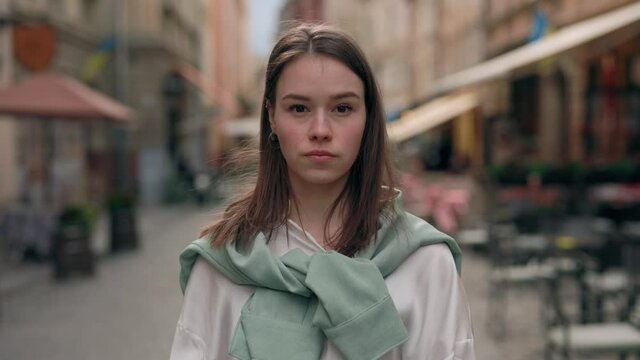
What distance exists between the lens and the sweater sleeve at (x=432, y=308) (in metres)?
1.66

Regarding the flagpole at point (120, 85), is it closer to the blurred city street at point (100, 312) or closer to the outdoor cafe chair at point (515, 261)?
the blurred city street at point (100, 312)

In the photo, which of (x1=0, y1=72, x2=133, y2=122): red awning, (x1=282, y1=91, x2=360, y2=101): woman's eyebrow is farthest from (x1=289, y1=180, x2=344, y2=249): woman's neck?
(x1=0, y1=72, x2=133, y2=122): red awning

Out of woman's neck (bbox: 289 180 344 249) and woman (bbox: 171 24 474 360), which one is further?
woman's neck (bbox: 289 180 344 249)

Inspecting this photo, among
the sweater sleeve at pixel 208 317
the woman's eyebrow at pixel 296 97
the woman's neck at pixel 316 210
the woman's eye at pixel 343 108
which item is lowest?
the sweater sleeve at pixel 208 317

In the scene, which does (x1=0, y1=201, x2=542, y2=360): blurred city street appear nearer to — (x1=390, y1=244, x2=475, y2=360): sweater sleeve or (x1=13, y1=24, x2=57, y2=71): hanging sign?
(x1=390, y1=244, x2=475, y2=360): sweater sleeve

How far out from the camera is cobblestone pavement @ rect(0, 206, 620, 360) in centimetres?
699

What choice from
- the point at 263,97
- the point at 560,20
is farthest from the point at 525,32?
the point at 263,97

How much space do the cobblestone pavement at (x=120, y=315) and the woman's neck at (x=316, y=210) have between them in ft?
16.5

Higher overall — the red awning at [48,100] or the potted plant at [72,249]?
the red awning at [48,100]

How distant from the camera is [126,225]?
46.6ft

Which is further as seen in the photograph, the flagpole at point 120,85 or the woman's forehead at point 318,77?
the flagpole at point 120,85

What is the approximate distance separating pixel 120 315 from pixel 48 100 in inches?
191

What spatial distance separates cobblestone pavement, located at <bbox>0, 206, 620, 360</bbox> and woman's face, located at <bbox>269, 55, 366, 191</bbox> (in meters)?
5.12

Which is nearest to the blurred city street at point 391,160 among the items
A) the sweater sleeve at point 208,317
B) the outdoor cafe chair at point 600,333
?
the outdoor cafe chair at point 600,333
